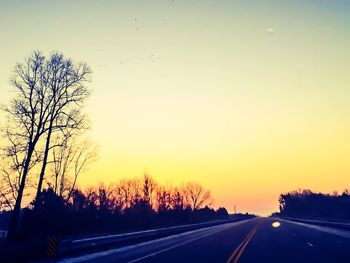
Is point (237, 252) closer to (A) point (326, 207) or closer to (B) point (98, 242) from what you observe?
(B) point (98, 242)

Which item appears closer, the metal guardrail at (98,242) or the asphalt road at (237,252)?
the asphalt road at (237,252)

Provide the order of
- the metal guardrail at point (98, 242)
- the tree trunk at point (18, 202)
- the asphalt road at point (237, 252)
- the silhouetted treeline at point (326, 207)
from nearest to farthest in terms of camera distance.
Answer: the asphalt road at point (237, 252)
the metal guardrail at point (98, 242)
the tree trunk at point (18, 202)
the silhouetted treeline at point (326, 207)

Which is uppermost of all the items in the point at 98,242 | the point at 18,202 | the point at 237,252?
the point at 18,202

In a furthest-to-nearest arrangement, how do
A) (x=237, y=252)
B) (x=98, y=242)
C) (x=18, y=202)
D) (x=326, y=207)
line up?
1. (x=326, y=207)
2. (x=18, y=202)
3. (x=98, y=242)
4. (x=237, y=252)

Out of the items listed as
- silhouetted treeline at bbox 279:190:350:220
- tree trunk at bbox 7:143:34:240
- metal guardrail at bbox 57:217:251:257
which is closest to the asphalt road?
metal guardrail at bbox 57:217:251:257

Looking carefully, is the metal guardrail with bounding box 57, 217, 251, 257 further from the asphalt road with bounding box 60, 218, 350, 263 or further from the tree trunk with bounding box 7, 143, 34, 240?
the tree trunk with bounding box 7, 143, 34, 240

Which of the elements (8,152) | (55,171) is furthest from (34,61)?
(55,171)

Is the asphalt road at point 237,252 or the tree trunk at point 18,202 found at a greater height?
the tree trunk at point 18,202

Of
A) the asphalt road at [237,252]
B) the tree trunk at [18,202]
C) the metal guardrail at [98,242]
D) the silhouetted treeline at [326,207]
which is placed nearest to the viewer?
the asphalt road at [237,252]

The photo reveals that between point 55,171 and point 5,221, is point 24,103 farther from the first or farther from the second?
point 5,221

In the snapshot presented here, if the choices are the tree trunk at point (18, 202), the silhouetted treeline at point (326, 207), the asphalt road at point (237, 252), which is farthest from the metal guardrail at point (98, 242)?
the silhouetted treeline at point (326, 207)

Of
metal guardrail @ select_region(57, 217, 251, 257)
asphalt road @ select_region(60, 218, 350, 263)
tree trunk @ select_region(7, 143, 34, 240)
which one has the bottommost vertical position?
asphalt road @ select_region(60, 218, 350, 263)

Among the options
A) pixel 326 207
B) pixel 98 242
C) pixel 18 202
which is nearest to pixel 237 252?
pixel 98 242

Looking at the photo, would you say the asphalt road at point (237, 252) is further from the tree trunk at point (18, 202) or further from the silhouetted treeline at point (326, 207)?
the silhouetted treeline at point (326, 207)
